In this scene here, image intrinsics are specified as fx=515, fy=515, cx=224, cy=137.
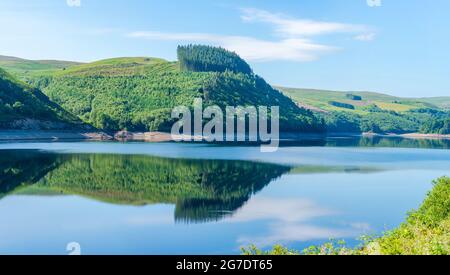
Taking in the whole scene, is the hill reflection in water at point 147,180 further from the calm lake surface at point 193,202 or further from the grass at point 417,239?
the grass at point 417,239

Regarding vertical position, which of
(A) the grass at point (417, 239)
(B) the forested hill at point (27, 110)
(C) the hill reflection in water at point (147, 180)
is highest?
(B) the forested hill at point (27, 110)

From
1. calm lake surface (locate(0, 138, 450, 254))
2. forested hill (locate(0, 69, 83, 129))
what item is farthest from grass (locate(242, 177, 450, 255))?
forested hill (locate(0, 69, 83, 129))

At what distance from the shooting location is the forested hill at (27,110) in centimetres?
14038

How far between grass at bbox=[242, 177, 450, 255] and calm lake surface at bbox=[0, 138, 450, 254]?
7.29 metres

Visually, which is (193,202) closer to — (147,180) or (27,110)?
(147,180)

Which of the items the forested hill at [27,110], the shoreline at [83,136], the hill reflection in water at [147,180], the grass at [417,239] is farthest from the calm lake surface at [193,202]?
the forested hill at [27,110]

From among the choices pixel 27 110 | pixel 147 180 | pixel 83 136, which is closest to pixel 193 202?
pixel 147 180

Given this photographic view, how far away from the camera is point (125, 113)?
18150cm

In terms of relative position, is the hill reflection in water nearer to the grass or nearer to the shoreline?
the grass

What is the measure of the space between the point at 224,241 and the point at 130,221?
9822mm

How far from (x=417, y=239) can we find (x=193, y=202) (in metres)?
30.7

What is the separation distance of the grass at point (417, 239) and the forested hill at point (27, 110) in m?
125
